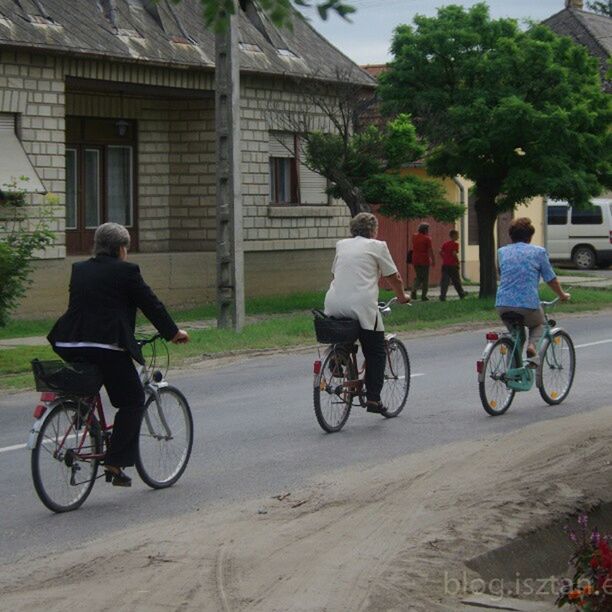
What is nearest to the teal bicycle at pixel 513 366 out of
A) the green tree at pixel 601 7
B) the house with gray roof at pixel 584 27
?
the house with gray roof at pixel 584 27

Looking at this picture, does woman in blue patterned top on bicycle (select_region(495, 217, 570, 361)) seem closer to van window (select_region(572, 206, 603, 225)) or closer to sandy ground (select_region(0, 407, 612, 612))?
sandy ground (select_region(0, 407, 612, 612))

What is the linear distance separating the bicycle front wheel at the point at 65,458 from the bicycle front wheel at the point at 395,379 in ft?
13.3

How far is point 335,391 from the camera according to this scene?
39.9 feet

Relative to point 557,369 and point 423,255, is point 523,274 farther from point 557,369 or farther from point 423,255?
point 423,255

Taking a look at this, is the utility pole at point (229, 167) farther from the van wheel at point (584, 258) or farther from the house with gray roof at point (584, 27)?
the house with gray roof at point (584, 27)

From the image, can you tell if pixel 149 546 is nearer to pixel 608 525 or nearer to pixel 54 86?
pixel 608 525

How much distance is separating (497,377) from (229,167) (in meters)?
9.41

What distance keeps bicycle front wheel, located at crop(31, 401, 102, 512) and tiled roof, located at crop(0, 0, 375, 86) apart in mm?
16137

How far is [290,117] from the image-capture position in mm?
28891

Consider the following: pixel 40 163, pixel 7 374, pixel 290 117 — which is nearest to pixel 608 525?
pixel 7 374

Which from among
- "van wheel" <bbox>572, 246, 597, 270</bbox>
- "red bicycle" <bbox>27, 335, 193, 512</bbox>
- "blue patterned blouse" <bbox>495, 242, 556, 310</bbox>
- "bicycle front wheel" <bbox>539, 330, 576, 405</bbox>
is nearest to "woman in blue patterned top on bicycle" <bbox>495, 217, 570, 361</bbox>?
"blue patterned blouse" <bbox>495, 242, 556, 310</bbox>

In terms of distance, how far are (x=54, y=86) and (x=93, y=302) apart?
1775cm

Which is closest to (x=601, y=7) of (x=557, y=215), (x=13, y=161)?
(x=557, y=215)

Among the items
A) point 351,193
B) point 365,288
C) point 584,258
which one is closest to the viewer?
point 365,288
